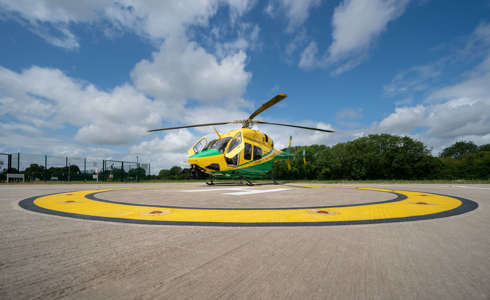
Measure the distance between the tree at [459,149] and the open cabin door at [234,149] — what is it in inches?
3294

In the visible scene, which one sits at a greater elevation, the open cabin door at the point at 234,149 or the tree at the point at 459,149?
the tree at the point at 459,149

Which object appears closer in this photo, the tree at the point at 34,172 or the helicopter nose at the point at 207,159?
the helicopter nose at the point at 207,159

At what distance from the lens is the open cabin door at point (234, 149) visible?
13.8 metres

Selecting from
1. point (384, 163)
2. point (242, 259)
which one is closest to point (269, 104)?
point (242, 259)

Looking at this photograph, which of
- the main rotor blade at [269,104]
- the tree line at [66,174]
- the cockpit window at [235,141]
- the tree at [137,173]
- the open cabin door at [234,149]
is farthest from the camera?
the tree at [137,173]

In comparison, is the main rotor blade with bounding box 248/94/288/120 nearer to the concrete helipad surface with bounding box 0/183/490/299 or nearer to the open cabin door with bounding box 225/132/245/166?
the open cabin door with bounding box 225/132/245/166

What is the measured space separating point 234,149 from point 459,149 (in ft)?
294

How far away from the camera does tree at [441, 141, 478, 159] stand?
68.2 meters

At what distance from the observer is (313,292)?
1505mm

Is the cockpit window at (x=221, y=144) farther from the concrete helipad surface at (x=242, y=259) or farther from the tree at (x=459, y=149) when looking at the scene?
the tree at (x=459, y=149)

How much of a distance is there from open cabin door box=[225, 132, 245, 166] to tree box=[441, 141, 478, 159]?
3294 inches

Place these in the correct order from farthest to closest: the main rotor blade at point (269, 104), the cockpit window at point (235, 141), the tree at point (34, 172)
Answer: the tree at point (34, 172)
the cockpit window at point (235, 141)
the main rotor blade at point (269, 104)

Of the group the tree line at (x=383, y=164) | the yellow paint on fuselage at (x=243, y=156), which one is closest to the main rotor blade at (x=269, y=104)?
the yellow paint on fuselage at (x=243, y=156)

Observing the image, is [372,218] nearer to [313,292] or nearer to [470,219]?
[470,219]
